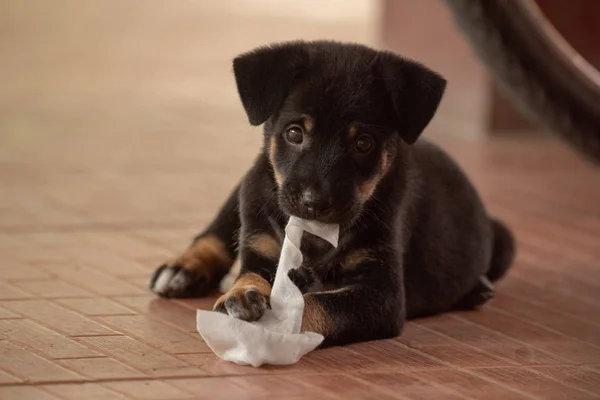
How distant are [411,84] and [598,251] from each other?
6.30 ft

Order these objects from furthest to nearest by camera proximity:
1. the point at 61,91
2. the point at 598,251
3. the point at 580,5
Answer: the point at 61,91 < the point at 580,5 < the point at 598,251

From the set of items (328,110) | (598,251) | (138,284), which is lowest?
(138,284)

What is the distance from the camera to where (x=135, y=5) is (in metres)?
14.0

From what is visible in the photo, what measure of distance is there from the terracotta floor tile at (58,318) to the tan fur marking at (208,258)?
1.63ft

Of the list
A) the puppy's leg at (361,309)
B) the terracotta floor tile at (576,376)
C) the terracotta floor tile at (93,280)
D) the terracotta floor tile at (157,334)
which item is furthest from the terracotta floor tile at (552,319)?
the terracotta floor tile at (93,280)

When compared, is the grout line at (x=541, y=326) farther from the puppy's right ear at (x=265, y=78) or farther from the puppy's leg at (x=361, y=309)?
the puppy's right ear at (x=265, y=78)

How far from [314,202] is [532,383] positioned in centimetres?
83

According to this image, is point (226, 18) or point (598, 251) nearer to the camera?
point (598, 251)

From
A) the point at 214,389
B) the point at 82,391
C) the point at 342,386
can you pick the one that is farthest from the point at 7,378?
the point at 342,386

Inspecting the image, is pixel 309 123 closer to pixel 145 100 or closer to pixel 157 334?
pixel 157 334

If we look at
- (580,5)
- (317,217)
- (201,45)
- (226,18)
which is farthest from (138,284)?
(226,18)

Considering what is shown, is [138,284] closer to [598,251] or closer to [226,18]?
[598,251]

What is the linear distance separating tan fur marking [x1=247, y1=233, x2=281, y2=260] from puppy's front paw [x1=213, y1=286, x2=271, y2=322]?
282 mm

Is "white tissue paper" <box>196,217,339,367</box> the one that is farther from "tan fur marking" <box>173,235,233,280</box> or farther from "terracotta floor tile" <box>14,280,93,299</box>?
"terracotta floor tile" <box>14,280,93,299</box>
